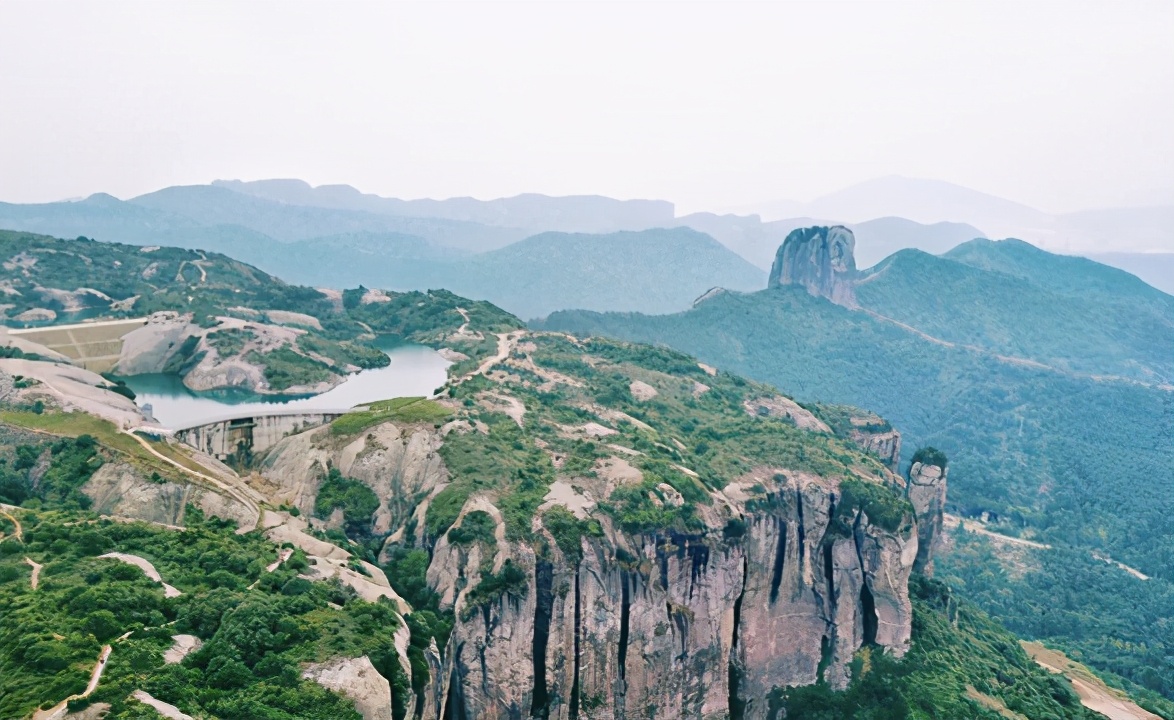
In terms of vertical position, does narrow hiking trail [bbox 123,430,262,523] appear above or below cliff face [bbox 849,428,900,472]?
above

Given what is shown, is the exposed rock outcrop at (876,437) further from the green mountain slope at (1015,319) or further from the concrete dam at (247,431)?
the green mountain slope at (1015,319)

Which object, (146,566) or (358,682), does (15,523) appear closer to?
(146,566)

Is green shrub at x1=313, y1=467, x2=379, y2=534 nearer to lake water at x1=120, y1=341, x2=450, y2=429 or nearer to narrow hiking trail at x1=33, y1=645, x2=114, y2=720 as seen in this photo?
lake water at x1=120, y1=341, x2=450, y2=429

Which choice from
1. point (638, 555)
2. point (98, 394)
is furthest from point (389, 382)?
point (638, 555)

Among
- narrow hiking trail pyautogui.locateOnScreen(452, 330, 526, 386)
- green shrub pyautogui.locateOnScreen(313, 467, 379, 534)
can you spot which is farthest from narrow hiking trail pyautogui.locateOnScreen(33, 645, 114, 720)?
narrow hiking trail pyautogui.locateOnScreen(452, 330, 526, 386)

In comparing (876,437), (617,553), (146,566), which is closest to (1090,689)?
(876,437)

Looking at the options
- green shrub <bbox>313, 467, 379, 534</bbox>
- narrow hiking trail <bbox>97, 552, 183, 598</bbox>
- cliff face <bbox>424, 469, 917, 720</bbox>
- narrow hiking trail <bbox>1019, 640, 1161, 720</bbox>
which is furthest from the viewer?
narrow hiking trail <bbox>1019, 640, 1161, 720</bbox>

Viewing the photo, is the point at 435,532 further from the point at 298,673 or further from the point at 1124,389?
the point at 1124,389
